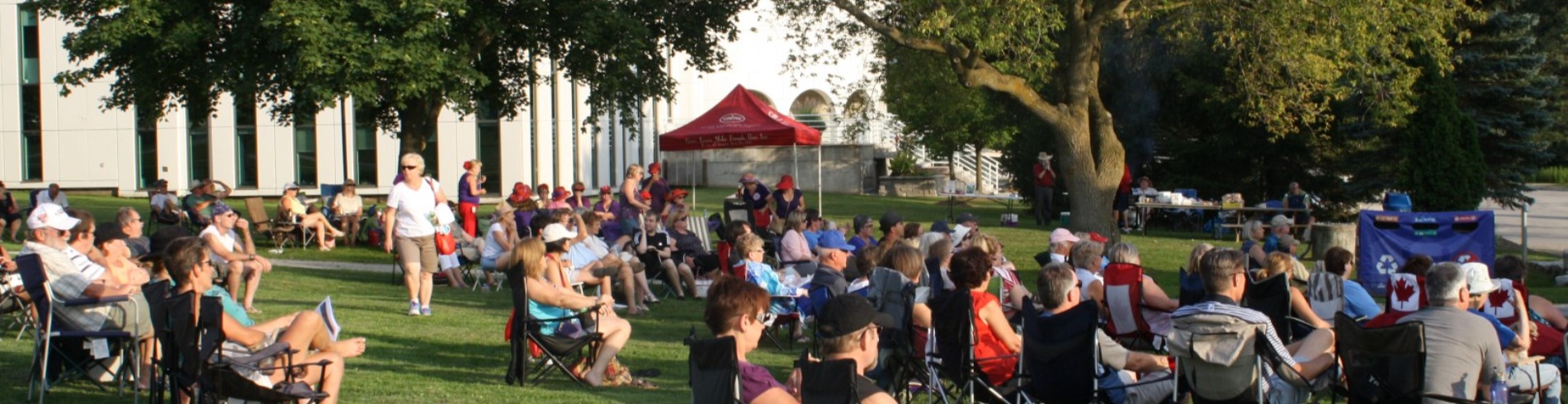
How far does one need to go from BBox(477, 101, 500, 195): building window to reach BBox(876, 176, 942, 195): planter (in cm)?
1047

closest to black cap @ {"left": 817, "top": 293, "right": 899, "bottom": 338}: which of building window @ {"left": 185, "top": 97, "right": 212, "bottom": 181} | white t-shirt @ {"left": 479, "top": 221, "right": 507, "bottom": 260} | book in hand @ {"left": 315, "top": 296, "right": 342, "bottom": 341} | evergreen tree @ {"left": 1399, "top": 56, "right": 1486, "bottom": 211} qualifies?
book in hand @ {"left": 315, "top": 296, "right": 342, "bottom": 341}

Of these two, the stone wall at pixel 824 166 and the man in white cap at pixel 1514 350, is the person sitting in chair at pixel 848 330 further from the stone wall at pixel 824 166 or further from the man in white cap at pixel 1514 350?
the stone wall at pixel 824 166

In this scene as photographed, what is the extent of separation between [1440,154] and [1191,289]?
14.3m

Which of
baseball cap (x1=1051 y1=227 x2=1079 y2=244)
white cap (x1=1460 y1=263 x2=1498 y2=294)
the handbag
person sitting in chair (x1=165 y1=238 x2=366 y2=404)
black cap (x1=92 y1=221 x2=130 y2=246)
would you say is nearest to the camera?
person sitting in chair (x1=165 y1=238 x2=366 y2=404)

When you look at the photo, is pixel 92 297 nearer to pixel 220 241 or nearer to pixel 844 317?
pixel 844 317

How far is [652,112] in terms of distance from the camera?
136ft

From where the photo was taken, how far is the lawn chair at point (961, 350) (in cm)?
682

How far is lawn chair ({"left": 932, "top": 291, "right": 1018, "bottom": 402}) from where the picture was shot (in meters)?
6.82

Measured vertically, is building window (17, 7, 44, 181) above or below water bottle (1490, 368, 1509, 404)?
above

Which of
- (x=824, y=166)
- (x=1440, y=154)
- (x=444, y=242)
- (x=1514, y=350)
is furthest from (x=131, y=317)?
(x=824, y=166)

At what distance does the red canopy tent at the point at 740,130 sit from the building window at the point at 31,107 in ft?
64.1

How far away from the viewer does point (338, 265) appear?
17.4 m

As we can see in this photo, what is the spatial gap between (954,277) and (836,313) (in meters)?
1.73

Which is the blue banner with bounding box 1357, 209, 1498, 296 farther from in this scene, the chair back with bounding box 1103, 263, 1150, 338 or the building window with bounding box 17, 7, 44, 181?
the building window with bounding box 17, 7, 44, 181
